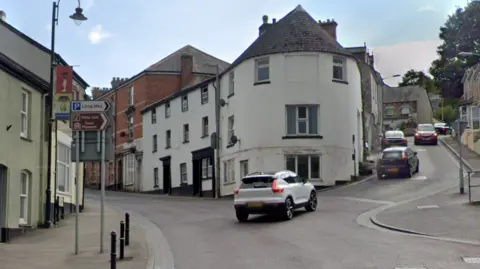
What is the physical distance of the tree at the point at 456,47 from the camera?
93875mm

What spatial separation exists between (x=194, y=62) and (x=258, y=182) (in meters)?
34.7

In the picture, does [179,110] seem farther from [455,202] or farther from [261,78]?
[455,202]

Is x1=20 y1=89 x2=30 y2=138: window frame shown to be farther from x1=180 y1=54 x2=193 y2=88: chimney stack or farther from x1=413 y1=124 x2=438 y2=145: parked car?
x1=413 y1=124 x2=438 y2=145: parked car

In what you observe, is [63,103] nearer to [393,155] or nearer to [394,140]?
[393,155]

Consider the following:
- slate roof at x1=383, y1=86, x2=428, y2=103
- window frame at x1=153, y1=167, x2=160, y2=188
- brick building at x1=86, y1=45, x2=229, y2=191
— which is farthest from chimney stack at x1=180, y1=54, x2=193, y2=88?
slate roof at x1=383, y1=86, x2=428, y2=103

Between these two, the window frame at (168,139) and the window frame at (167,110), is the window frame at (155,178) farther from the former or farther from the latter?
the window frame at (167,110)

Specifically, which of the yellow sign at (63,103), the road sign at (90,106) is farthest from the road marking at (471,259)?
the yellow sign at (63,103)

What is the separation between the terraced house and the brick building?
29.0 meters

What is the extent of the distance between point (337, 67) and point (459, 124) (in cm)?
1125

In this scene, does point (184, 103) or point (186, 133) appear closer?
point (186, 133)

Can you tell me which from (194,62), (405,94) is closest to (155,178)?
(194,62)

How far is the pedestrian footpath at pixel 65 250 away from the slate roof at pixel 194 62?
1344 inches

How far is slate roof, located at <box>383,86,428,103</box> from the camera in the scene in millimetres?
100750

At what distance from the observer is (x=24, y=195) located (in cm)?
2020
